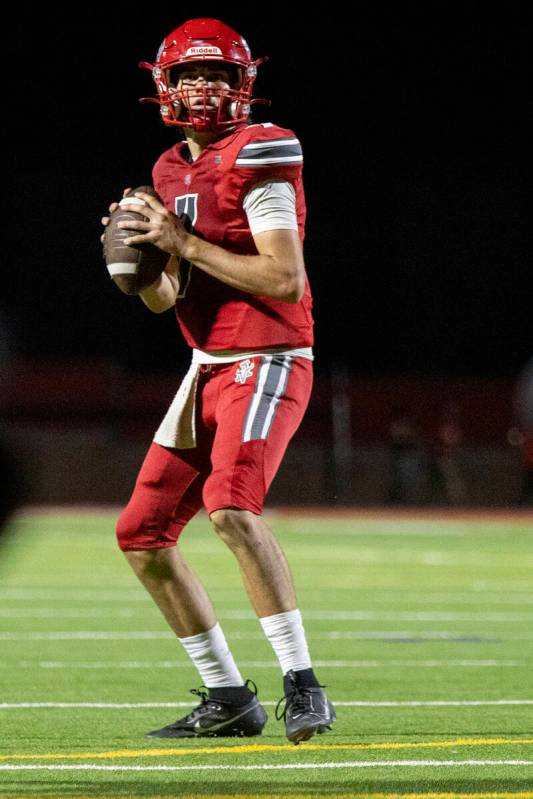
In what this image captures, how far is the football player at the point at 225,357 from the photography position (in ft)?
14.1

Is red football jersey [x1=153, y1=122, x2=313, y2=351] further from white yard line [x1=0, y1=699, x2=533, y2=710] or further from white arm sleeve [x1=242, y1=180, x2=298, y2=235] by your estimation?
white yard line [x1=0, y1=699, x2=533, y2=710]

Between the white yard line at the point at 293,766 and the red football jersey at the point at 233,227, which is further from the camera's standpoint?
the red football jersey at the point at 233,227

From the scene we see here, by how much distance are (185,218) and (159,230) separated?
239 mm

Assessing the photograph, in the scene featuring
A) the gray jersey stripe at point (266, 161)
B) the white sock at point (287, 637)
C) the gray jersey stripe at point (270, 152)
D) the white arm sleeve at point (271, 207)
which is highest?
the gray jersey stripe at point (270, 152)

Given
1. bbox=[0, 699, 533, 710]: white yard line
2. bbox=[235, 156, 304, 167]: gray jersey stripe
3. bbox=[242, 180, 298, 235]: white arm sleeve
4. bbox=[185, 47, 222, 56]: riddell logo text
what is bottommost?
bbox=[0, 699, 533, 710]: white yard line

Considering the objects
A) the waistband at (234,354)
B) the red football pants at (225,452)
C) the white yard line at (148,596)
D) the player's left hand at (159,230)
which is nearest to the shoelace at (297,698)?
the red football pants at (225,452)

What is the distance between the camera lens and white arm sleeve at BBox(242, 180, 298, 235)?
14.2 ft

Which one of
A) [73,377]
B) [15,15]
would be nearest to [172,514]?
[73,377]

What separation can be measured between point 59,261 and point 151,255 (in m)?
25.6

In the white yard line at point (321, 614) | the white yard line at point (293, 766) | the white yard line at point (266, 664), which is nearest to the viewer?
the white yard line at point (293, 766)

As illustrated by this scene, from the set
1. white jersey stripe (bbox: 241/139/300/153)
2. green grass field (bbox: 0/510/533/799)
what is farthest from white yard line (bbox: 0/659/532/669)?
white jersey stripe (bbox: 241/139/300/153)

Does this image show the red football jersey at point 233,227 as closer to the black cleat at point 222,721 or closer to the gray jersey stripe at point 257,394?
→ the gray jersey stripe at point 257,394

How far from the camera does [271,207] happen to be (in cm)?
435

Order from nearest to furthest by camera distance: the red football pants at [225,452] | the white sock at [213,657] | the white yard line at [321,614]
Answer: the red football pants at [225,452] < the white sock at [213,657] < the white yard line at [321,614]
